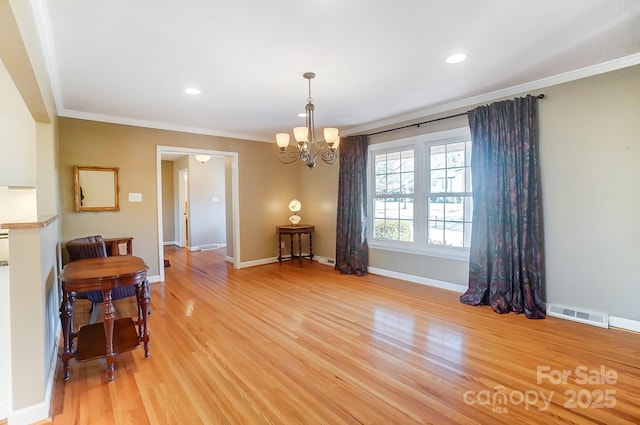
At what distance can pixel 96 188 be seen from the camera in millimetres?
4398

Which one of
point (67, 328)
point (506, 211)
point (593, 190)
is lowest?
point (67, 328)

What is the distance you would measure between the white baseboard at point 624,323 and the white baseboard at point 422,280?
143cm

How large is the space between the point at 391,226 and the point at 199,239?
5.39 m

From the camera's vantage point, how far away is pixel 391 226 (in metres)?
5.03

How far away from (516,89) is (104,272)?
14.6 ft

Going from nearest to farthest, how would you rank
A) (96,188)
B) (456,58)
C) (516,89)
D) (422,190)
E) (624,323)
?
(456,58) < (624,323) < (516,89) < (96,188) < (422,190)

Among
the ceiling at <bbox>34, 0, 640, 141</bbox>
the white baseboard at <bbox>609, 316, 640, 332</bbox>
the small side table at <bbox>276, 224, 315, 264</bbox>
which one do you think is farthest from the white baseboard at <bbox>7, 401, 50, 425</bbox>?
the white baseboard at <bbox>609, 316, 640, 332</bbox>

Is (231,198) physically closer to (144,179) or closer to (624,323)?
(144,179)

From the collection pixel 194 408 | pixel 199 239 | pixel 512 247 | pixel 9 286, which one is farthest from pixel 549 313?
pixel 199 239

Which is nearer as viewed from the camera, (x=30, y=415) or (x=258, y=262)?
(x=30, y=415)

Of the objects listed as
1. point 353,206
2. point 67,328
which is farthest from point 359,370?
point 353,206

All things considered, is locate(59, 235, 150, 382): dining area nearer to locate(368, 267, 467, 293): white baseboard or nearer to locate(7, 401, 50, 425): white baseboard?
locate(7, 401, 50, 425): white baseboard

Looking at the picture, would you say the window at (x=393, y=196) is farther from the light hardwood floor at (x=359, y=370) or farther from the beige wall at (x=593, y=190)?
the beige wall at (x=593, y=190)

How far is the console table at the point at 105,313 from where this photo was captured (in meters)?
2.24
